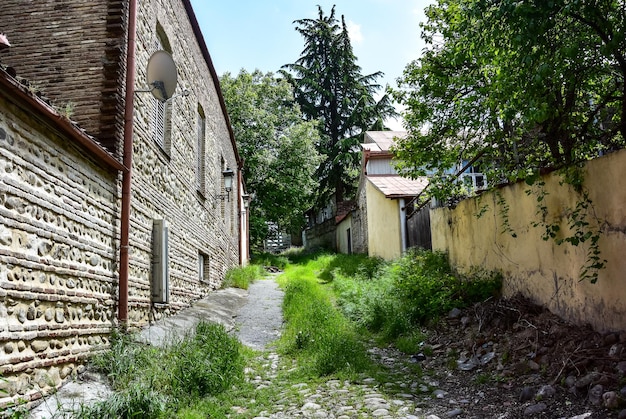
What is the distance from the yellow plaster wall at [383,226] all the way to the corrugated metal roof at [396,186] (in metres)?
0.24

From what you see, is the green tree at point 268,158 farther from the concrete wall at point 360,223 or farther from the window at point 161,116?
the window at point 161,116

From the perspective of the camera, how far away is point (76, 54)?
575 centimetres

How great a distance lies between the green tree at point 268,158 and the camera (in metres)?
23.6

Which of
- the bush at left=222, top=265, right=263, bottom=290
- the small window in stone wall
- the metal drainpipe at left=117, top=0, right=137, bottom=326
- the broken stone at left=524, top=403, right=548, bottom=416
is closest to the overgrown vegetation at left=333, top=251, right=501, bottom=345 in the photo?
the broken stone at left=524, top=403, right=548, bottom=416

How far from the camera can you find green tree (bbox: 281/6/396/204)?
89.4 ft

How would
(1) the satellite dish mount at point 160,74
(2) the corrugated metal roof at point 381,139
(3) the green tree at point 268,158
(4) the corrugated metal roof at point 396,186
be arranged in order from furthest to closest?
(3) the green tree at point 268,158
(2) the corrugated metal roof at point 381,139
(4) the corrugated metal roof at point 396,186
(1) the satellite dish mount at point 160,74

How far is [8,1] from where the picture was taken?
6.04m

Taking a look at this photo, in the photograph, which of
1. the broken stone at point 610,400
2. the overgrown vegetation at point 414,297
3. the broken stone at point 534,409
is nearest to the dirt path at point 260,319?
the overgrown vegetation at point 414,297

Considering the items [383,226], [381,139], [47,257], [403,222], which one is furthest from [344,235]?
[47,257]

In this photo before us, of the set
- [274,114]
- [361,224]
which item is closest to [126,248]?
[361,224]

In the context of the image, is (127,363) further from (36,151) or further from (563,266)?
(563,266)

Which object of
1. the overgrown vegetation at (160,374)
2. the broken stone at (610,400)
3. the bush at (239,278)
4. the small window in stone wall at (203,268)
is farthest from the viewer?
the bush at (239,278)

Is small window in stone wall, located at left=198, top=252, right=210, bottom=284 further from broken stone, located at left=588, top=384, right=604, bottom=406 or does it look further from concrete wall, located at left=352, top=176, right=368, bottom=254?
broken stone, located at left=588, top=384, right=604, bottom=406

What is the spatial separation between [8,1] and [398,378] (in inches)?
258
